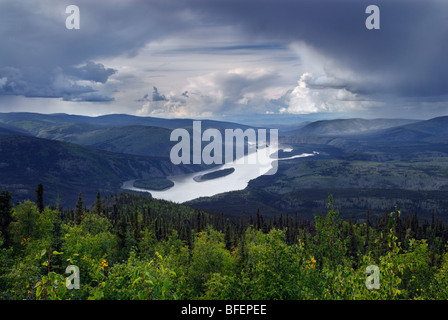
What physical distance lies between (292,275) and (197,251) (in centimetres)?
4299

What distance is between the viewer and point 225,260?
59.5 metres

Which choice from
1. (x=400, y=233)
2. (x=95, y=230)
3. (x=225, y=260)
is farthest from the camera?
(x=400, y=233)
